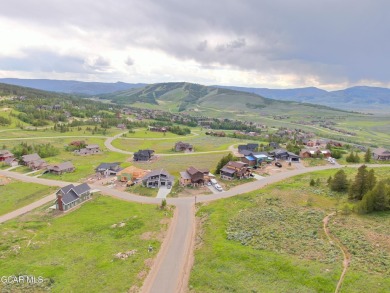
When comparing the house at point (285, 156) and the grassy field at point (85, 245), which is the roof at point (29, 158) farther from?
the house at point (285, 156)

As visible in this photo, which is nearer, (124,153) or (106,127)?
(124,153)

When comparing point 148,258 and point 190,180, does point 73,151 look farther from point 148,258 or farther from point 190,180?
point 148,258

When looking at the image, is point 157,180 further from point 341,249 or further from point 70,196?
point 341,249

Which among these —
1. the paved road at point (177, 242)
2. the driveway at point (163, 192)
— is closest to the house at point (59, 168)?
the paved road at point (177, 242)

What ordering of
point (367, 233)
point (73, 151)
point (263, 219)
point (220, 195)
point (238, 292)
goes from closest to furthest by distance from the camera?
point (238, 292) < point (367, 233) < point (263, 219) < point (220, 195) < point (73, 151)

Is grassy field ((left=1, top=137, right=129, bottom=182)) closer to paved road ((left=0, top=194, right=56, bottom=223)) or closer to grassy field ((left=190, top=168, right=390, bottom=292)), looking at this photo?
paved road ((left=0, top=194, right=56, bottom=223))

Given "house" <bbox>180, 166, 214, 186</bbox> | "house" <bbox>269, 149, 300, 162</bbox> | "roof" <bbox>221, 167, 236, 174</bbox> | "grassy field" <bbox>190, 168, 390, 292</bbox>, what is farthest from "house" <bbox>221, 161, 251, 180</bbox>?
"house" <bbox>269, 149, 300, 162</bbox>

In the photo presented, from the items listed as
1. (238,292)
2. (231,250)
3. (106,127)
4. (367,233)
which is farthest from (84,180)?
Result: (106,127)
